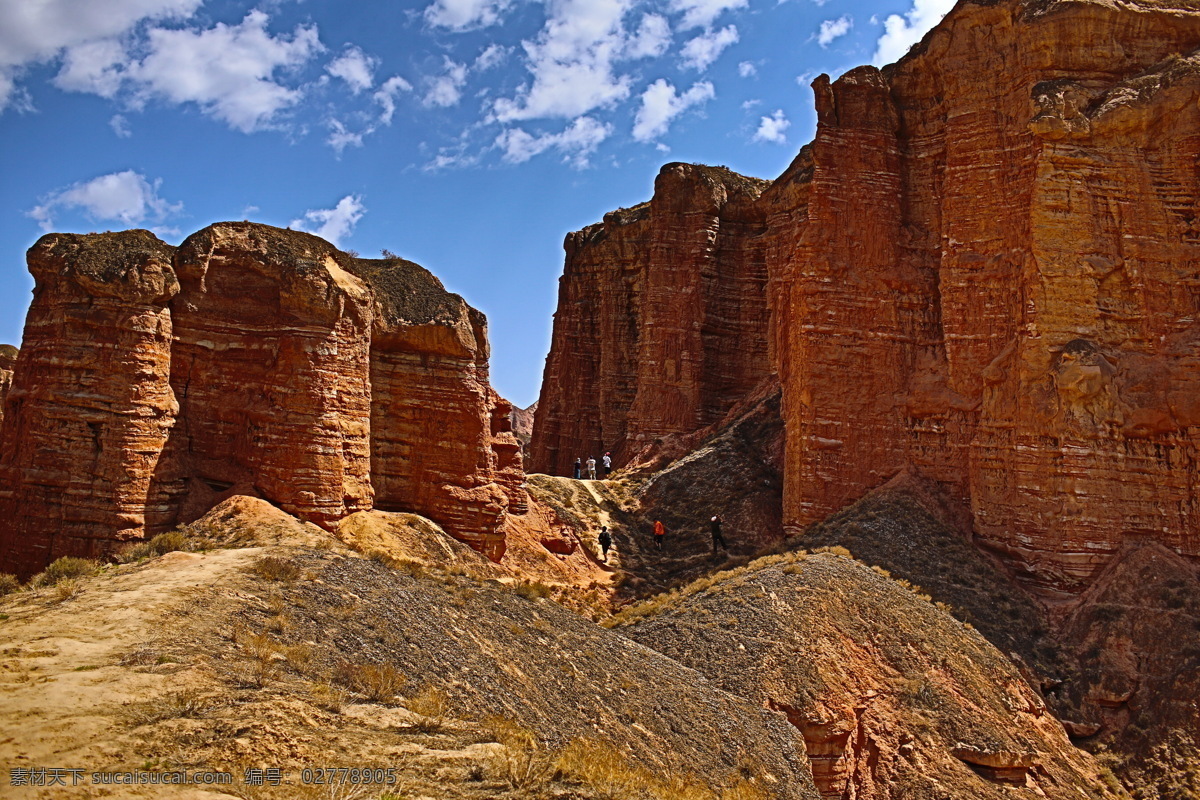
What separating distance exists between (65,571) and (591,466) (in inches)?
1194

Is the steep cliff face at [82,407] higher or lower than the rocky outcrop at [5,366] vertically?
lower

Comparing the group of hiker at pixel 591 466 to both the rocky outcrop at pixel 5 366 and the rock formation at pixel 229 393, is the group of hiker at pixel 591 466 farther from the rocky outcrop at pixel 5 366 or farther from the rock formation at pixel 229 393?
the rocky outcrop at pixel 5 366

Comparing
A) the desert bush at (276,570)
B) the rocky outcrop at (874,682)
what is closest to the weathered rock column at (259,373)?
the desert bush at (276,570)

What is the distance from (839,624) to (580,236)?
3761 centimetres

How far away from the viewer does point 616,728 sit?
1334 cm

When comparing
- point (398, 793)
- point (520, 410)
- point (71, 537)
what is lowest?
point (398, 793)

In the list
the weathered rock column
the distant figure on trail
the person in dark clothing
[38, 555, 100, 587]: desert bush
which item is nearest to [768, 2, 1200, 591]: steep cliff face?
the distant figure on trail

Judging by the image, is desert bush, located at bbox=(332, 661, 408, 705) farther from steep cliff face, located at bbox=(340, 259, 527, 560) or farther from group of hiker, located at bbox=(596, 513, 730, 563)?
group of hiker, located at bbox=(596, 513, 730, 563)

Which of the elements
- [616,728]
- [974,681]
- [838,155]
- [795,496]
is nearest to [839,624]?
[974,681]

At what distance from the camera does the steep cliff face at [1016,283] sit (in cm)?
2444

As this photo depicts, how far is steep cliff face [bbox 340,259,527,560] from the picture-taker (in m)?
21.5

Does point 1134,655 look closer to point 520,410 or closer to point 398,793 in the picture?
point 398,793

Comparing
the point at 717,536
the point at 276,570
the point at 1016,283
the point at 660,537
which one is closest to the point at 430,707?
the point at 276,570

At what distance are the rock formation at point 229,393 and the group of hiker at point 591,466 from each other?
66.8ft
